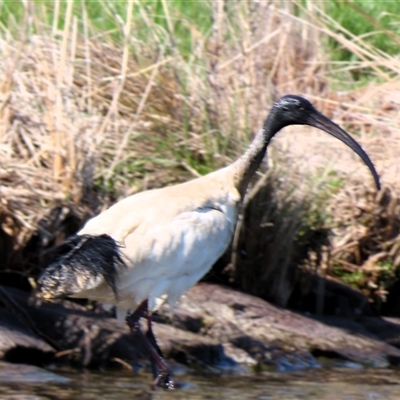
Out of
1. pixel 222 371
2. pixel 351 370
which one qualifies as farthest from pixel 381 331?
pixel 222 371

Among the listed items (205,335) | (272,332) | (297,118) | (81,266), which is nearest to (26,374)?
(81,266)

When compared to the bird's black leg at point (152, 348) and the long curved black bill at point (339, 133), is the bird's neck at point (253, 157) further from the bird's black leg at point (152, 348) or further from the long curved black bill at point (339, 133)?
the bird's black leg at point (152, 348)

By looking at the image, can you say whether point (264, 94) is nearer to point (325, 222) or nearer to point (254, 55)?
point (254, 55)

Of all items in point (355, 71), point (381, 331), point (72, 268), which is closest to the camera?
point (72, 268)

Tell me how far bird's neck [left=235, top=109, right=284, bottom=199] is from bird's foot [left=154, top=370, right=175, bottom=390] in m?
1.09

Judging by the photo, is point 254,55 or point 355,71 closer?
point 254,55

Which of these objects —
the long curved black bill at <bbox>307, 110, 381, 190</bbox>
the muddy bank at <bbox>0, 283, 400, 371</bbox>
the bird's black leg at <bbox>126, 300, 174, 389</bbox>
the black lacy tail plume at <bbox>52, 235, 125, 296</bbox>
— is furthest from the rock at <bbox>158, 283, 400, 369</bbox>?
the black lacy tail plume at <bbox>52, 235, 125, 296</bbox>

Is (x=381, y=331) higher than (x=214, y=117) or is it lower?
lower

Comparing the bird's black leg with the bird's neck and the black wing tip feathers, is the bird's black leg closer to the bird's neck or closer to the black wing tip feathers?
the black wing tip feathers

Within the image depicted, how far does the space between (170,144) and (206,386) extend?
6.26ft

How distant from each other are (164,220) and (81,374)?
956 millimetres

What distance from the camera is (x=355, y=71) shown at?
9742 mm

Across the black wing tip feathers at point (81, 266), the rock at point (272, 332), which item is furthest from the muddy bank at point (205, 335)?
the black wing tip feathers at point (81, 266)

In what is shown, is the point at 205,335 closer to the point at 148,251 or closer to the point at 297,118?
the point at 148,251
